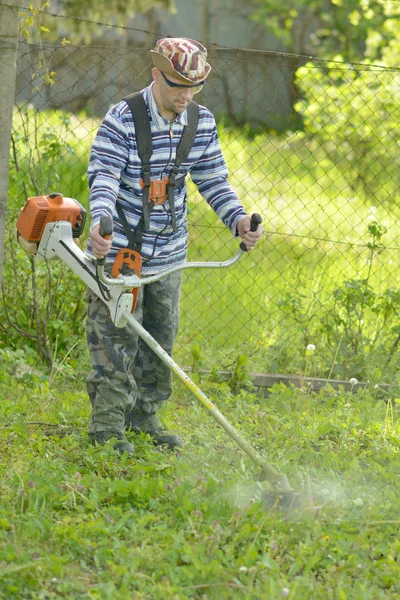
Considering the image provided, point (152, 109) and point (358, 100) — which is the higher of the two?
point (358, 100)

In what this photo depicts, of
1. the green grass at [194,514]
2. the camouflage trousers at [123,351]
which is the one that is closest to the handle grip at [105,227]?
the camouflage trousers at [123,351]

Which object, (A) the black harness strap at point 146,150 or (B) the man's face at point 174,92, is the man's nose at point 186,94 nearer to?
(B) the man's face at point 174,92

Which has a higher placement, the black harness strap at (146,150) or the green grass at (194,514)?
the black harness strap at (146,150)

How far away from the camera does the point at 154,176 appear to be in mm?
3490

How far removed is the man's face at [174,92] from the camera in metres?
3.30

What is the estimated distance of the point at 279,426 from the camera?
4.24 m

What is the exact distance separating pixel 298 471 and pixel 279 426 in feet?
2.30

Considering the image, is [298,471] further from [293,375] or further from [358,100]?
[358,100]

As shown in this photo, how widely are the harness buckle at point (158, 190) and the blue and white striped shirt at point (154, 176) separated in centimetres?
2

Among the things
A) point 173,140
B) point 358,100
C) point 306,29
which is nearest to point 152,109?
point 173,140

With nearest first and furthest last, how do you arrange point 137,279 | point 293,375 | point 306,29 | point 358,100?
point 137,279 < point 293,375 < point 358,100 < point 306,29

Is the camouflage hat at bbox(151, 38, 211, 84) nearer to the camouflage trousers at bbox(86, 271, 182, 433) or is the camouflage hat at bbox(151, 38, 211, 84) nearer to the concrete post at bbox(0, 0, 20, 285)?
the camouflage trousers at bbox(86, 271, 182, 433)

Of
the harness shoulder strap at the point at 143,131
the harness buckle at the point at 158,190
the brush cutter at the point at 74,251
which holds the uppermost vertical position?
the harness shoulder strap at the point at 143,131

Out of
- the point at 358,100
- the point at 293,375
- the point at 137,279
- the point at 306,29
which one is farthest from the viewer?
the point at 306,29
